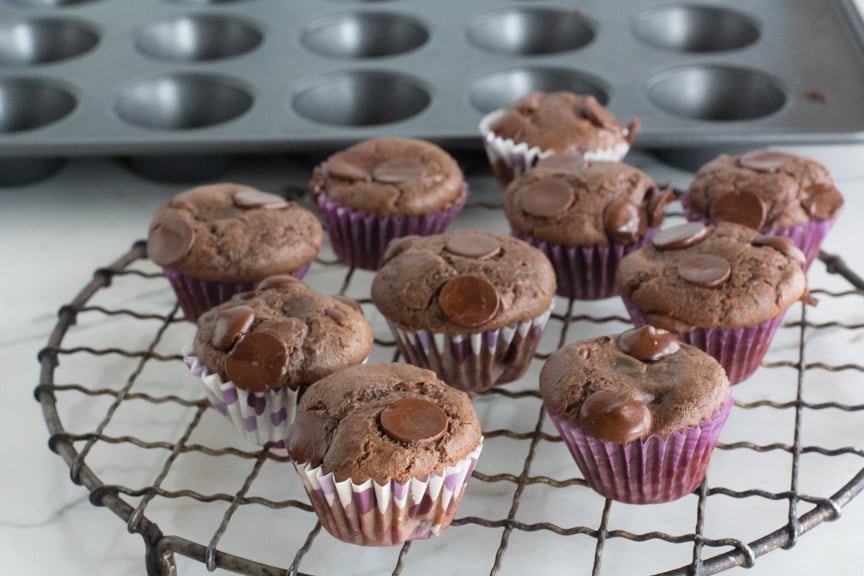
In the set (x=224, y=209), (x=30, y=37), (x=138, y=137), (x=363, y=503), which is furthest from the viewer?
(x=30, y=37)

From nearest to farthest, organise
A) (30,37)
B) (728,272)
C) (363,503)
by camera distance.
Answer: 1. (363,503)
2. (728,272)
3. (30,37)

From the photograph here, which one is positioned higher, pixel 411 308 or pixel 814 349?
pixel 411 308

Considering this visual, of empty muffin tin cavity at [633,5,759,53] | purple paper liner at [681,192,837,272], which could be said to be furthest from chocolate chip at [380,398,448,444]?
empty muffin tin cavity at [633,5,759,53]

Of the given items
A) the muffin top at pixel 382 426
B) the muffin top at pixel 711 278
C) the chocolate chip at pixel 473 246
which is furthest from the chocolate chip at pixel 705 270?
the muffin top at pixel 382 426

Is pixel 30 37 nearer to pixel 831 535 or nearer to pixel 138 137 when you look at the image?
pixel 138 137

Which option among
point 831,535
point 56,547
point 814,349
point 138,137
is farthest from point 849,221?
point 56,547

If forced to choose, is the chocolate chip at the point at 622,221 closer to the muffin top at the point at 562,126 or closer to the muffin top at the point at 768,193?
the muffin top at the point at 768,193

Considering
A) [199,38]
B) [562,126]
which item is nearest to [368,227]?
[562,126]

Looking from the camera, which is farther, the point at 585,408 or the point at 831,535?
the point at 831,535
